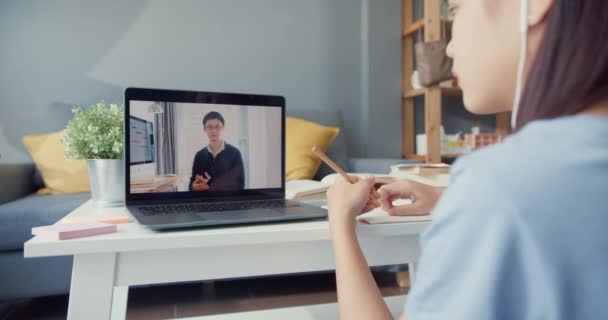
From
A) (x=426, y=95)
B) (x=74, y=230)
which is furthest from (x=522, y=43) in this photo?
(x=426, y=95)

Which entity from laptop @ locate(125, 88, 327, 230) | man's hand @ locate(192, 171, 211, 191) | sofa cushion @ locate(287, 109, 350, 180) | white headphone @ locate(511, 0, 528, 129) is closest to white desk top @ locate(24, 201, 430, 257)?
laptop @ locate(125, 88, 327, 230)

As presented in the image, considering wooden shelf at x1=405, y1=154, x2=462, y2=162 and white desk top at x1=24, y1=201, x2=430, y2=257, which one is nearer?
white desk top at x1=24, y1=201, x2=430, y2=257

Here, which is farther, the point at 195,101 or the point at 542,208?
the point at 195,101

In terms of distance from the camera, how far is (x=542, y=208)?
0.24 m

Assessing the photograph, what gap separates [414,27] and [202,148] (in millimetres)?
1934

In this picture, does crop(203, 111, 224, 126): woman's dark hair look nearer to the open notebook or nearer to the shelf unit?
the open notebook

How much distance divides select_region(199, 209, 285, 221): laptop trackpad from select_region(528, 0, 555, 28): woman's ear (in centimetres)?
45

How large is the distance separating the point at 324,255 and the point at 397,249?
0.13m

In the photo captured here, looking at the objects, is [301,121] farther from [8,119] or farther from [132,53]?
[8,119]

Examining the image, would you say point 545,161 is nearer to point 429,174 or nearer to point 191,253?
point 191,253

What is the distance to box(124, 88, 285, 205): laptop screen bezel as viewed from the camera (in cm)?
86

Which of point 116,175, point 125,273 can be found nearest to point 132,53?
point 116,175

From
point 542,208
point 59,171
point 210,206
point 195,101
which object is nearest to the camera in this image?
point 542,208

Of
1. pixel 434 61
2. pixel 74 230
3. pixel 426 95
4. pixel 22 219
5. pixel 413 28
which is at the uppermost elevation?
pixel 413 28
